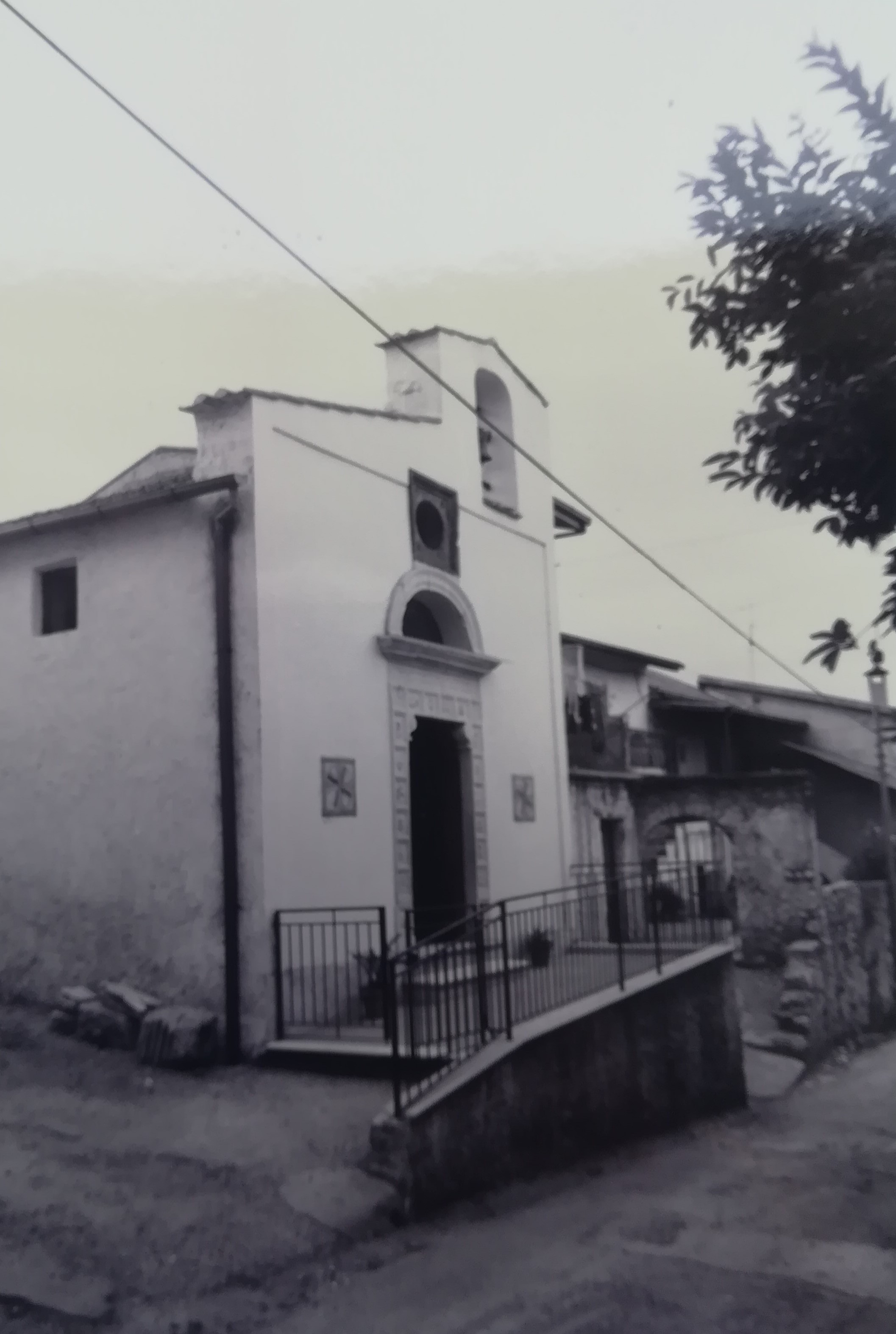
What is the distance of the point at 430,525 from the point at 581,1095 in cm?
591

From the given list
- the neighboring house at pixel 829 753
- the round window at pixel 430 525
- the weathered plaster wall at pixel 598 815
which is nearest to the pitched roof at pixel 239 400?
the round window at pixel 430 525

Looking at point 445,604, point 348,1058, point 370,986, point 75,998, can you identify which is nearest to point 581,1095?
point 348,1058

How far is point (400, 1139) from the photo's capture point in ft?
21.7

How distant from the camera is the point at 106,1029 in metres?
9.18

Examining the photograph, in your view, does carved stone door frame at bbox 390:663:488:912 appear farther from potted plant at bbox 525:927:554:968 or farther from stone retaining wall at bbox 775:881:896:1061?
stone retaining wall at bbox 775:881:896:1061

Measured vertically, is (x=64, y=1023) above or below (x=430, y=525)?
below

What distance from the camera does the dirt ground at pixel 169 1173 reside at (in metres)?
5.48

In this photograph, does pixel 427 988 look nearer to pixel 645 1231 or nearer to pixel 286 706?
pixel 645 1231

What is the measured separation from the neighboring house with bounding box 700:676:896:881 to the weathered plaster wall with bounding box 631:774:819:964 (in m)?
4.60

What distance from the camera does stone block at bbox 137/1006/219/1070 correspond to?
8711 millimetres

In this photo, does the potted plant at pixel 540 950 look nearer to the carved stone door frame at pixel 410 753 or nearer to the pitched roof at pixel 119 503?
the carved stone door frame at pixel 410 753

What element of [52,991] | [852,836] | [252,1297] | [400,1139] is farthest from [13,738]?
[852,836]

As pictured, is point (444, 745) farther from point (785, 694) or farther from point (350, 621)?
point (785, 694)

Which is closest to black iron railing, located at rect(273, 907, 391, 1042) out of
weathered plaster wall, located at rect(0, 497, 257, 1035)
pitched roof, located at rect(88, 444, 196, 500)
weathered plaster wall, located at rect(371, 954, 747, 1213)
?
weathered plaster wall, located at rect(0, 497, 257, 1035)
